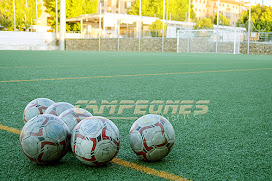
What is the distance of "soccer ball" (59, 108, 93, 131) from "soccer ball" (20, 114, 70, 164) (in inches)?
8.6

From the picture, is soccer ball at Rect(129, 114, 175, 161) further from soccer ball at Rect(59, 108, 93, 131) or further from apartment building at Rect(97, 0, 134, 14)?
apartment building at Rect(97, 0, 134, 14)

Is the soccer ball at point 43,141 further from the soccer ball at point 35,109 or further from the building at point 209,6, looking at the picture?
the building at point 209,6

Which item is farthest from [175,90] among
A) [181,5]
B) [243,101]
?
[181,5]

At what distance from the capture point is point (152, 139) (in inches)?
80.8

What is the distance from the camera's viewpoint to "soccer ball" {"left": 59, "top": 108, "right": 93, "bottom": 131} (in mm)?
2246

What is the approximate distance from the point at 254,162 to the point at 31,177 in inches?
57.8

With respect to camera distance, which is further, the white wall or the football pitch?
the white wall

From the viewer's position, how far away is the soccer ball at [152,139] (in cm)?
204

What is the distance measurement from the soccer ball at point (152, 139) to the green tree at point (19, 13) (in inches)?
1966

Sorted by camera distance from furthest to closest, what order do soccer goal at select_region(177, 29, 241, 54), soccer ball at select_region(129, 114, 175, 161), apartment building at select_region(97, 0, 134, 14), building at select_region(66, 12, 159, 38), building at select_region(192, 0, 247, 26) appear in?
building at select_region(192, 0, 247, 26)
apartment building at select_region(97, 0, 134, 14)
building at select_region(66, 12, 159, 38)
soccer goal at select_region(177, 29, 241, 54)
soccer ball at select_region(129, 114, 175, 161)

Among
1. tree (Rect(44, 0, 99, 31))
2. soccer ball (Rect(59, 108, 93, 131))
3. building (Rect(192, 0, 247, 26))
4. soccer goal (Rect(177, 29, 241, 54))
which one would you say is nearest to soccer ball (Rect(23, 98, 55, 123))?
soccer ball (Rect(59, 108, 93, 131))

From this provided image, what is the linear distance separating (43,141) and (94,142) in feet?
1.07

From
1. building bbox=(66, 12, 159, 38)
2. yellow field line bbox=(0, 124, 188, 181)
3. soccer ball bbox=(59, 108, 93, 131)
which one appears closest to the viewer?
yellow field line bbox=(0, 124, 188, 181)

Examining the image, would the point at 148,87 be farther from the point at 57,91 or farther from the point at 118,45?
the point at 118,45
